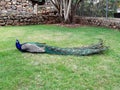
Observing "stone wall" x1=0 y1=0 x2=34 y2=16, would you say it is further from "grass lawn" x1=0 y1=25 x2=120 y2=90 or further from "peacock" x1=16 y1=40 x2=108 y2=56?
"peacock" x1=16 y1=40 x2=108 y2=56

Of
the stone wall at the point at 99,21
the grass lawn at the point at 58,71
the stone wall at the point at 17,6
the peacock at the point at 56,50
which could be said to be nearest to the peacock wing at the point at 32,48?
the peacock at the point at 56,50

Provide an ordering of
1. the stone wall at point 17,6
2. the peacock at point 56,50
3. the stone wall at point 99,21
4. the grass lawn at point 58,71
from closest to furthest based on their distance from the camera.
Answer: the grass lawn at point 58,71 → the peacock at point 56,50 → the stone wall at point 99,21 → the stone wall at point 17,6

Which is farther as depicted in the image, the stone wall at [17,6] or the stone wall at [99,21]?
the stone wall at [17,6]

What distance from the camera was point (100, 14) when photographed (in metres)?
10.8

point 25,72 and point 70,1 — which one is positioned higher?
point 70,1

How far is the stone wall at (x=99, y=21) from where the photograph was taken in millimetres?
9498

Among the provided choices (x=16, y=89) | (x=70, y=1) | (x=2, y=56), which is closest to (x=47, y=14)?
(x=70, y=1)

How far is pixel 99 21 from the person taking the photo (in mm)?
10367

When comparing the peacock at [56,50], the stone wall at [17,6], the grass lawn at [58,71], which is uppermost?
the stone wall at [17,6]

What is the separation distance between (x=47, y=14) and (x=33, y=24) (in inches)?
32.0

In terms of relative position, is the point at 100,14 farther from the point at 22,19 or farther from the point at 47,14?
the point at 22,19

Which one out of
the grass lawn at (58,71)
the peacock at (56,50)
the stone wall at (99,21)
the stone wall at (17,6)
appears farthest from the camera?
the stone wall at (17,6)

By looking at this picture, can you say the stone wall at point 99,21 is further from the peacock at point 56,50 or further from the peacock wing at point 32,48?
the peacock wing at point 32,48

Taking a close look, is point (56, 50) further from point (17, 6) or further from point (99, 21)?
point (17, 6)
